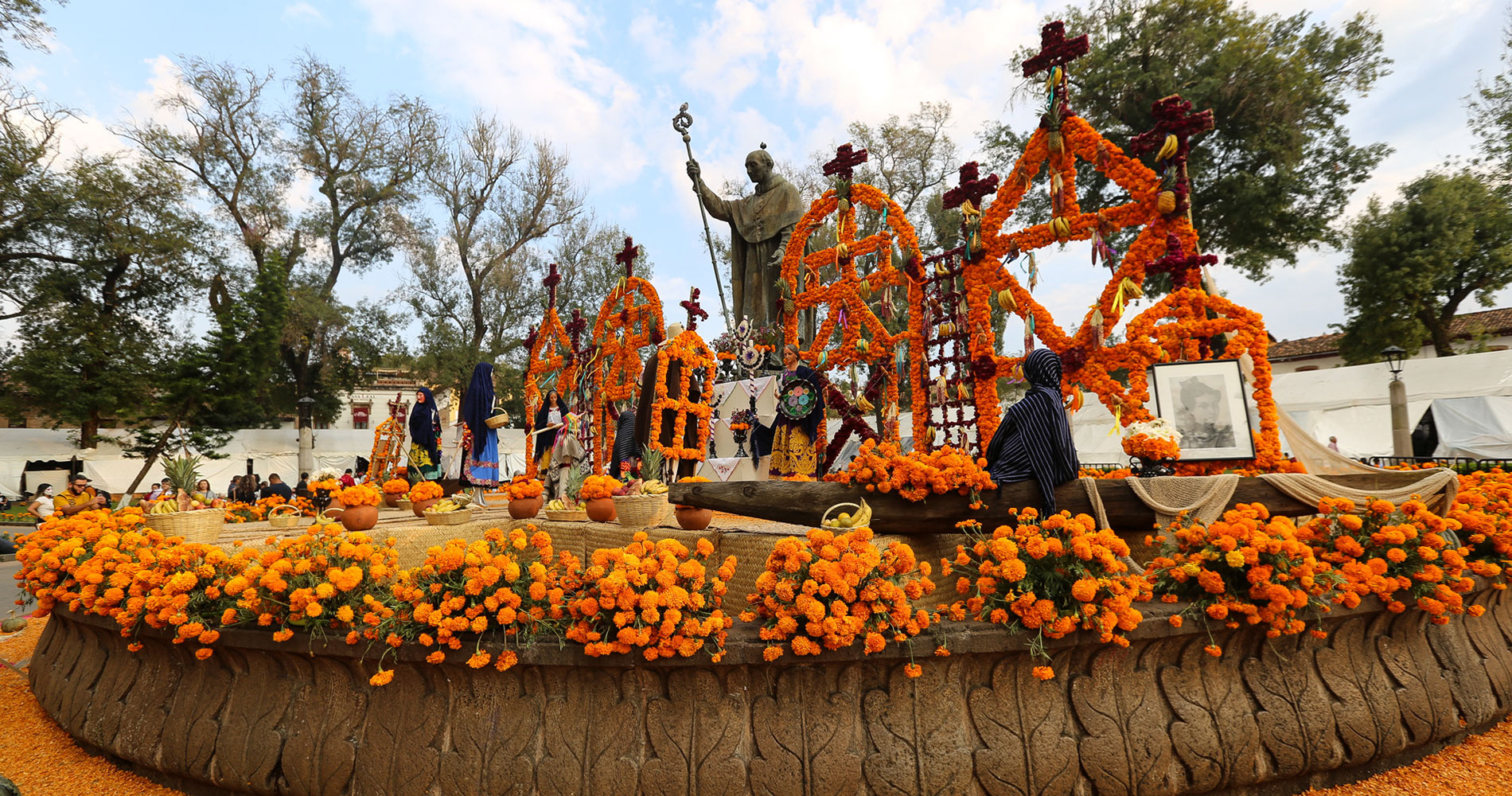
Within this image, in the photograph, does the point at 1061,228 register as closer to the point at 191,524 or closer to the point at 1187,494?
the point at 1187,494

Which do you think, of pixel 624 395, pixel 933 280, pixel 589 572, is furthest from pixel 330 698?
pixel 624 395

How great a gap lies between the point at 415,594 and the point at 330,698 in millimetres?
774

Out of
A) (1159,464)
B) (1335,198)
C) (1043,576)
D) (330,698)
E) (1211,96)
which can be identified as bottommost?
(330,698)

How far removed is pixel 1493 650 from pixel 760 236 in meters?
10.1

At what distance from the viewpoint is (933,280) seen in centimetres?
796

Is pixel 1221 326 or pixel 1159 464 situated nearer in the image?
pixel 1159 464

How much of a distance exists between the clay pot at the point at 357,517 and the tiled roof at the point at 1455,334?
30.1 meters

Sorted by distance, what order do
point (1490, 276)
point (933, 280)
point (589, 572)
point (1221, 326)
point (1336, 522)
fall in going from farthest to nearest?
point (1490, 276), point (933, 280), point (1221, 326), point (1336, 522), point (589, 572)

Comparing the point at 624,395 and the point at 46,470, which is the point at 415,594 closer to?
the point at 624,395

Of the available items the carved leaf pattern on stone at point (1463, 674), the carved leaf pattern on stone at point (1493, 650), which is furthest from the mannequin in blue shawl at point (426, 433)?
the carved leaf pattern on stone at point (1493, 650)

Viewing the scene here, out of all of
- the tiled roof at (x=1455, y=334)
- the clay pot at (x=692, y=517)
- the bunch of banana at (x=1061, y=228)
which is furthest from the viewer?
the tiled roof at (x=1455, y=334)

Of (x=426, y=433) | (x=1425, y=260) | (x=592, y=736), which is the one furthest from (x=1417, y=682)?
(x=1425, y=260)

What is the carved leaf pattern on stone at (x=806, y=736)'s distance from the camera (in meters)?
2.97

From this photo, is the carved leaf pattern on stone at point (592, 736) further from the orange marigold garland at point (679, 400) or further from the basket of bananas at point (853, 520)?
the orange marigold garland at point (679, 400)
